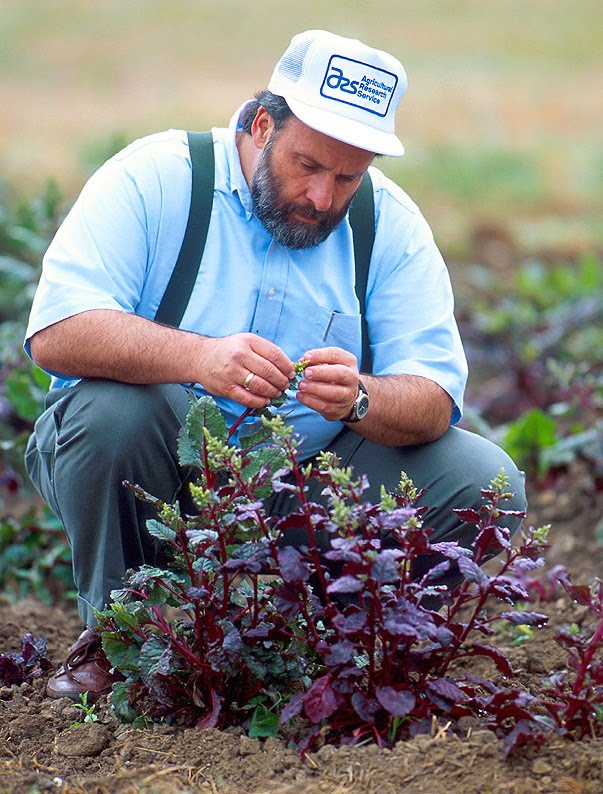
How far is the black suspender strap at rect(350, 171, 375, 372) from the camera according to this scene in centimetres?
318

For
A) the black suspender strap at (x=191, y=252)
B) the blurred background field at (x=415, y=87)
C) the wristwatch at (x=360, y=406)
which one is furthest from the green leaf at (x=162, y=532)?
the blurred background field at (x=415, y=87)

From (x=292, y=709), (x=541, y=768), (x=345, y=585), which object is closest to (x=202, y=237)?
(x=345, y=585)

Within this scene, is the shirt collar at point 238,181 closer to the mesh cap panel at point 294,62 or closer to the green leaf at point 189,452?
the mesh cap panel at point 294,62

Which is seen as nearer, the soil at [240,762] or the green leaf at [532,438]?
the soil at [240,762]

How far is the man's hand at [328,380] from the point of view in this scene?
267 centimetres

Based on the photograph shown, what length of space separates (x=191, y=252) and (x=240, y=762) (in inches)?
53.0

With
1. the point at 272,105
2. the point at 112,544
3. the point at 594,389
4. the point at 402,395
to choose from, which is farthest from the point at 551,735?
the point at 594,389

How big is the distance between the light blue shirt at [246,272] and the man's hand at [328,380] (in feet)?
1.20

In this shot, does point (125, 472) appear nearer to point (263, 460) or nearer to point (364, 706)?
point (263, 460)

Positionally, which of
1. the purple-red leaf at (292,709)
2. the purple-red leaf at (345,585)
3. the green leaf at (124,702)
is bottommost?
the green leaf at (124,702)

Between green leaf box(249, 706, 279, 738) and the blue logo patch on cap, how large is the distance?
1.56 meters

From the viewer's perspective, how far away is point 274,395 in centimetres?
262

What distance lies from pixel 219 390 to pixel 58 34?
10.1 m

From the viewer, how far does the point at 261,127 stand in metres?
3.13
